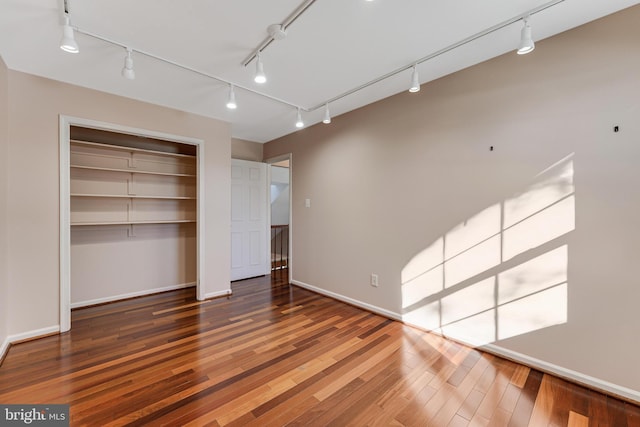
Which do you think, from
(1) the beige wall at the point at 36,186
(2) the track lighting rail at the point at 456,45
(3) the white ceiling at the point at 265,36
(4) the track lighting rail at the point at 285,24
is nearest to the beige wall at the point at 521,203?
(3) the white ceiling at the point at 265,36

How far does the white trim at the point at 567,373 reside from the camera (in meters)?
1.75

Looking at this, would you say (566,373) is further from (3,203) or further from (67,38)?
(3,203)

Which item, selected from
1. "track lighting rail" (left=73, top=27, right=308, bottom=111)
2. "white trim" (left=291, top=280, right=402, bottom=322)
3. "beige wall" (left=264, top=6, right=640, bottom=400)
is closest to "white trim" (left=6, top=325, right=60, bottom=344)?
"track lighting rail" (left=73, top=27, right=308, bottom=111)

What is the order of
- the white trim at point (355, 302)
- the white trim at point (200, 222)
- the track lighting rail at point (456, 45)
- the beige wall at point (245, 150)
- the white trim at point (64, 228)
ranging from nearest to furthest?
1. the track lighting rail at point (456, 45)
2. the white trim at point (64, 228)
3. the white trim at point (355, 302)
4. the white trim at point (200, 222)
5. the beige wall at point (245, 150)

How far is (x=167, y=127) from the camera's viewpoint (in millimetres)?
3365

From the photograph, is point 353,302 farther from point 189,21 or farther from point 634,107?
point 189,21

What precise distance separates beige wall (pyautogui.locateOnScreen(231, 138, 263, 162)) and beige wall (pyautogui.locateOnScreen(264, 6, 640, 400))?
2371 mm

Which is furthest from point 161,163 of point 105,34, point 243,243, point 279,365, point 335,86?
point 279,365

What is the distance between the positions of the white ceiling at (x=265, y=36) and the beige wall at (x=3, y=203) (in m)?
0.29

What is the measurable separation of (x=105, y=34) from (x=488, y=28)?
2856mm

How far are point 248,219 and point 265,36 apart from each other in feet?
10.7

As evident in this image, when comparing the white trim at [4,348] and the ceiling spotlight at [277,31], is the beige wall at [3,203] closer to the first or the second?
the white trim at [4,348]

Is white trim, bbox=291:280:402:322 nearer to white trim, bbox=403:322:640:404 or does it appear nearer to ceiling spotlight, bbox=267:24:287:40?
white trim, bbox=403:322:640:404

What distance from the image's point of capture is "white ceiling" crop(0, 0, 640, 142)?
67.0 inches
